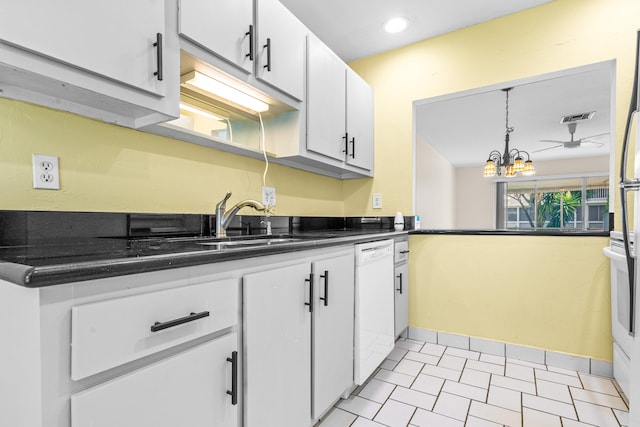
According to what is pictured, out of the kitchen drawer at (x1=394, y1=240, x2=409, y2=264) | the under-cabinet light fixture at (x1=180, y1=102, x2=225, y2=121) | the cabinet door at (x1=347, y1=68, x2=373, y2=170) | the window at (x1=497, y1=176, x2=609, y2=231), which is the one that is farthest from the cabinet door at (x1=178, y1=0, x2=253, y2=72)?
the window at (x1=497, y1=176, x2=609, y2=231)

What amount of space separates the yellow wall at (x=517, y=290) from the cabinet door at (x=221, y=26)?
1813mm

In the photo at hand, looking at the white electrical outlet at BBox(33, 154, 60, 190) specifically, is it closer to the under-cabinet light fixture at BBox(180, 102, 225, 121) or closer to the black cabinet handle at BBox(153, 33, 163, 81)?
the black cabinet handle at BBox(153, 33, 163, 81)

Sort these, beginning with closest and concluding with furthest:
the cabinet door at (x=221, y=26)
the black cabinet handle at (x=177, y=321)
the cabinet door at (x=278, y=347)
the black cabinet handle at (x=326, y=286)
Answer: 1. the black cabinet handle at (x=177, y=321)
2. the cabinet door at (x=278, y=347)
3. the cabinet door at (x=221, y=26)
4. the black cabinet handle at (x=326, y=286)

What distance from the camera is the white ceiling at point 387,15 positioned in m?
2.05

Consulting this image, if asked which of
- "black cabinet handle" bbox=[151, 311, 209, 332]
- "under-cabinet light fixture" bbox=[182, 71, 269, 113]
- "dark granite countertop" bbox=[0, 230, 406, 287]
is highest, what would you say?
"under-cabinet light fixture" bbox=[182, 71, 269, 113]

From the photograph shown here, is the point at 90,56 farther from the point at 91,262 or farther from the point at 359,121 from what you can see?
the point at 359,121

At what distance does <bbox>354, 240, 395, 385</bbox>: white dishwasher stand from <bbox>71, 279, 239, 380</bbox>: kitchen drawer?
840mm

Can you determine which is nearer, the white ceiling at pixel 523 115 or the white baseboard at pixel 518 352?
the white baseboard at pixel 518 352

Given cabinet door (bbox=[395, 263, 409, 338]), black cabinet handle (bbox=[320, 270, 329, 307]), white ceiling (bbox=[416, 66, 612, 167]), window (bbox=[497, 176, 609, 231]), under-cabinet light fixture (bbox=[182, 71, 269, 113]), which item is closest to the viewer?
black cabinet handle (bbox=[320, 270, 329, 307])

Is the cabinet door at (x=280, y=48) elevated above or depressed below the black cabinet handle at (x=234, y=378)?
above

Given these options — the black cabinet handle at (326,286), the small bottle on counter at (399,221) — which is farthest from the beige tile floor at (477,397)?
the small bottle on counter at (399,221)

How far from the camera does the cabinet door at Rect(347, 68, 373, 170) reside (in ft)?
7.61

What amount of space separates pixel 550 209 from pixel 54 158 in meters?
8.78

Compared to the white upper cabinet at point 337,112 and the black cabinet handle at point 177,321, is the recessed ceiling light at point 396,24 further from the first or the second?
the black cabinet handle at point 177,321
